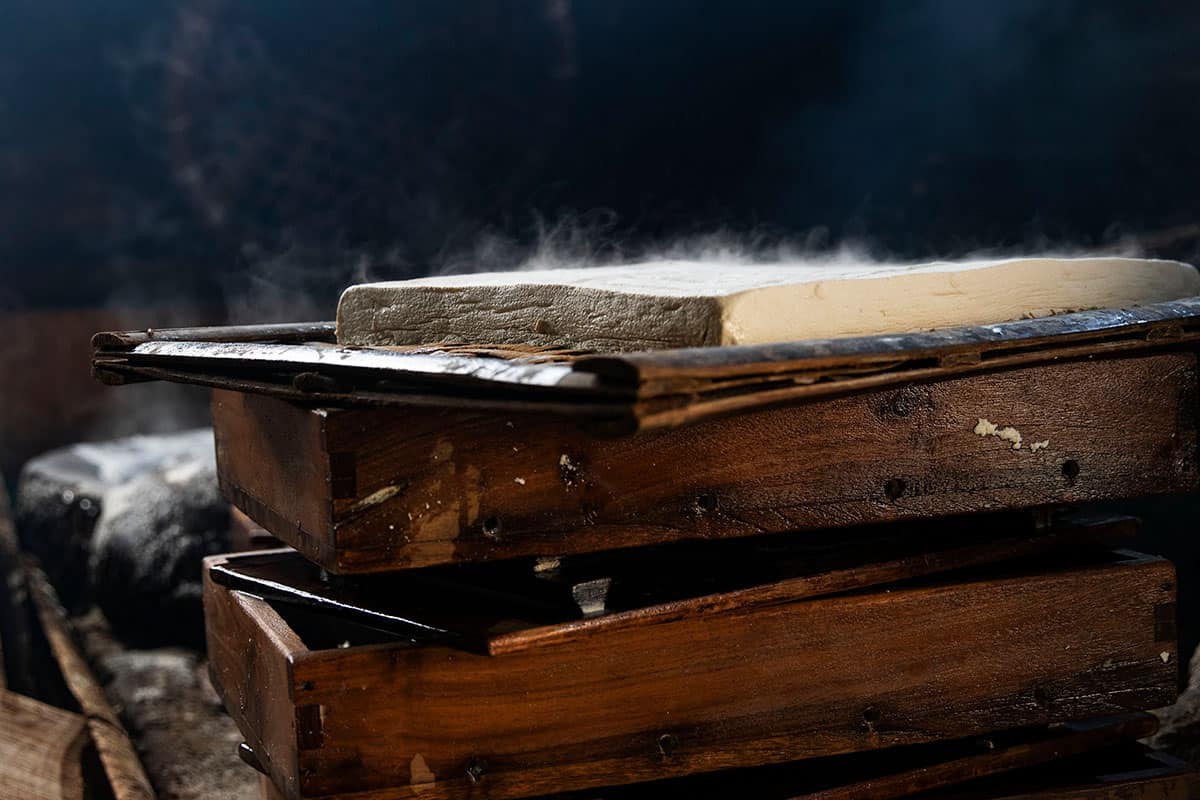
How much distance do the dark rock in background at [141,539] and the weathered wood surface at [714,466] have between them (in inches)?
75.2

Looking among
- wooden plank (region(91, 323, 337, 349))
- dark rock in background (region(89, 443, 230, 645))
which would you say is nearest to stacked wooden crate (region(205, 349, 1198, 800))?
wooden plank (region(91, 323, 337, 349))

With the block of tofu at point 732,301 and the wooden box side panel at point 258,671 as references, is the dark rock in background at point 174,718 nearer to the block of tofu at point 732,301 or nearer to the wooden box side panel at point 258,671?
the wooden box side panel at point 258,671

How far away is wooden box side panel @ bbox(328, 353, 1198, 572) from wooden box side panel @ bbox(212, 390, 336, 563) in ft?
0.20

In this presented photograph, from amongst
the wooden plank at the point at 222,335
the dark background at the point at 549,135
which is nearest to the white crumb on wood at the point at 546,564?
the wooden plank at the point at 222,335

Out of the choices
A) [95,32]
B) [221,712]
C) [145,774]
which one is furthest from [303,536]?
[95,32]

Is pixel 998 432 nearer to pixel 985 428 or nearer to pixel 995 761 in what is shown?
pixel 985 428

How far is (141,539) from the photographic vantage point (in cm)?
356

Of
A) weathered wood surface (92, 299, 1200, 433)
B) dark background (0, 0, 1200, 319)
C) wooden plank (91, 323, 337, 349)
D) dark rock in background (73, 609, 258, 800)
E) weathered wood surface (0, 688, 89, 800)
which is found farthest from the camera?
dark background (0, 0, 1200, 319)

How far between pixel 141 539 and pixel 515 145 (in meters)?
2.21

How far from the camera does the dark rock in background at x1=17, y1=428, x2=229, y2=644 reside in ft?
11.5

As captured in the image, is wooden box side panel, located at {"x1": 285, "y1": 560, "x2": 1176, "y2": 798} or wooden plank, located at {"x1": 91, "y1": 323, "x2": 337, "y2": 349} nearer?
wooden box side panel, located at {"x1": 285, "y1": 560, "x2": 1176, "y2": 798}

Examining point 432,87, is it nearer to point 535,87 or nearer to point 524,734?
point 535,87

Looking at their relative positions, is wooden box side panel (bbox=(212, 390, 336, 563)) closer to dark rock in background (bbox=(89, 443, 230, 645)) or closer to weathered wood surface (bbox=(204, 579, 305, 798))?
weathered wood surface (bbox=(204, 579, 305, 798))

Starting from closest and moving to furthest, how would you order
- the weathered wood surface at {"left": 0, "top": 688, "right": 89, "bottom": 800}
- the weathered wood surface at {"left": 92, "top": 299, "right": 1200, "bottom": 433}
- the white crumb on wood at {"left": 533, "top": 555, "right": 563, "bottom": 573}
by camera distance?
the weathered wood surface at {"left": 92, "top": 299, "right": 1200, "bottom": 433} → the white crumb on wood at {"left": 533, "top": 555, "right": 563, "bottom": 573} → the weathered wood surface at {"left": 0, "top": 688, "right": 89, "bottom": 800}
